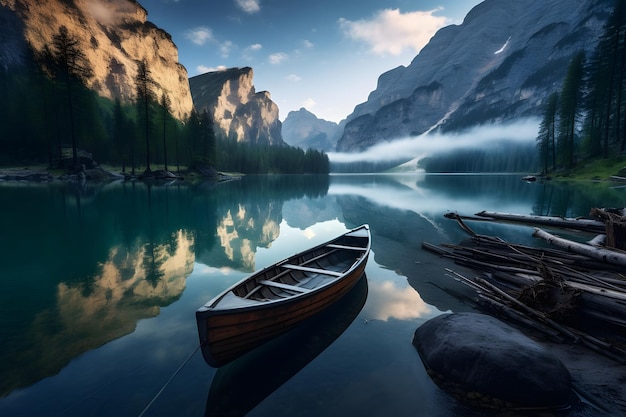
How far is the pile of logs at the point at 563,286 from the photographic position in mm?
7152

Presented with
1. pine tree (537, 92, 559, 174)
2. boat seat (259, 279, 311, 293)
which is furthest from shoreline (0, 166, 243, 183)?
pine tree (537, 92, 559, 174)

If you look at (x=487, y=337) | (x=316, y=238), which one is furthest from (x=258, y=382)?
(x=316, y=238)

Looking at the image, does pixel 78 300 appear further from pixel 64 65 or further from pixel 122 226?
pixel 64 65

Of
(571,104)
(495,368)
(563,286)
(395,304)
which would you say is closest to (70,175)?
(395,304)

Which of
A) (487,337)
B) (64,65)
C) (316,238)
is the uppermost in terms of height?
(64,65)

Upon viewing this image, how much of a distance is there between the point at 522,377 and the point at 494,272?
763 centimetres

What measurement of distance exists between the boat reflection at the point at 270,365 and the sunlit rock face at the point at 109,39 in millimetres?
120170

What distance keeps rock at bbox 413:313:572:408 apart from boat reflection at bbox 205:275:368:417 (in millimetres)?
2874

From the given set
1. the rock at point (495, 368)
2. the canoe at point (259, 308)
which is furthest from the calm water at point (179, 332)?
the canoe at point (259, 308)

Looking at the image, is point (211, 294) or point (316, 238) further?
point (316, 238)

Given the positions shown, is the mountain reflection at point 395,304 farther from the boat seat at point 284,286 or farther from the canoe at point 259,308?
the boat seat at point 284,286

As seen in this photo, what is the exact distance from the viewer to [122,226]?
2188cm

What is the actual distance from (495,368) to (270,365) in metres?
5.00

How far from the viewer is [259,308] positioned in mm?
6434
